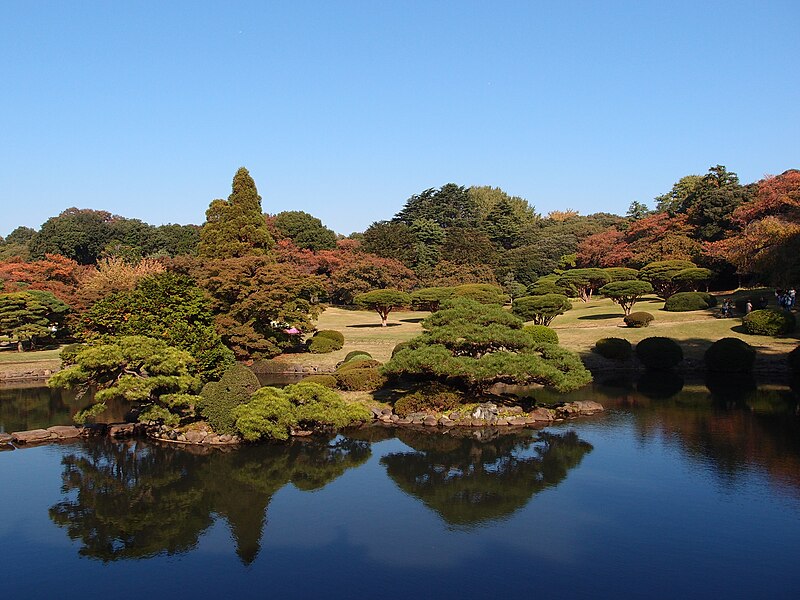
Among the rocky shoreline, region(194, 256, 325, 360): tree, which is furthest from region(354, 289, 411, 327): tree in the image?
the rocky shoreline

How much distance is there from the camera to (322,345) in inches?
1564

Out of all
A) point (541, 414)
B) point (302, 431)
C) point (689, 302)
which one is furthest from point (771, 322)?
point (302, 431)

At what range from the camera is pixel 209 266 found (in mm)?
37062

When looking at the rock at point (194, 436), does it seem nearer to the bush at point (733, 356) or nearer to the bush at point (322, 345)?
the bush at point (322, 345)

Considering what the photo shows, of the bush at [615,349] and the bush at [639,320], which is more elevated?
the bush at [639,320]

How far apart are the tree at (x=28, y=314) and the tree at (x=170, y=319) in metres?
17.3

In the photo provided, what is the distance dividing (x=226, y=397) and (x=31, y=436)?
719 cm

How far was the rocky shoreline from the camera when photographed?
2109 cm

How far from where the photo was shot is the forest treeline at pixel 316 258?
35312mm

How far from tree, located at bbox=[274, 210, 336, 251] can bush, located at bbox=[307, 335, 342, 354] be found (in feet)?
105

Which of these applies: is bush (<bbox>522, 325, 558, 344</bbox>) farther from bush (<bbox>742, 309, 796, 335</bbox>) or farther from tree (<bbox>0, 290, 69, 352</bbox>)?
tree (<bbox>0, 290, 69, 352</bbox>)

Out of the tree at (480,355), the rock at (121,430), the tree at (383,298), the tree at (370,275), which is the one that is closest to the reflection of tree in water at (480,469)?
the tree at (480,355)

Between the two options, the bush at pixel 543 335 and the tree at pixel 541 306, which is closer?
the bush at pixel 543 335

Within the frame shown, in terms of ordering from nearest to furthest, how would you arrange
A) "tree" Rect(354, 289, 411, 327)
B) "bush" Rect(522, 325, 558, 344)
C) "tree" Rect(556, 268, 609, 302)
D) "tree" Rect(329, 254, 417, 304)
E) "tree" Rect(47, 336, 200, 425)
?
"tree" Rect(47, 336, 200, 425) < "bush" Rect(522, 325, 558, 344) < "tree" Rect(354, 289, 411, 327) < "tree" Rect(556, 268, 609, 302) < "tree" Rect(329, 254, 417, 304)
